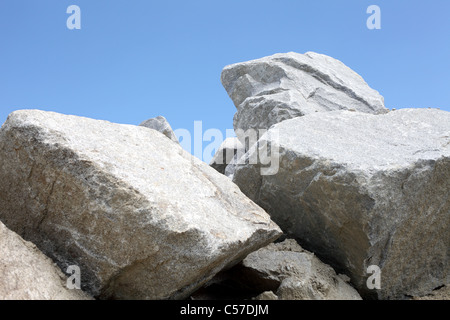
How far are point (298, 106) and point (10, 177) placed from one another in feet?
11.5

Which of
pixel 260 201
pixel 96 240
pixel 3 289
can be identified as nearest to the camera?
pixel 3 289

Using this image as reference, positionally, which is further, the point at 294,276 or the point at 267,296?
the point at 294,276

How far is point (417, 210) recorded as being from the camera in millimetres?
2916

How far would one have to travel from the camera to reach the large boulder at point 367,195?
2.70 metres

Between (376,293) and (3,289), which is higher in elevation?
(3,289)

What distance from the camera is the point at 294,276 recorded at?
2.83m

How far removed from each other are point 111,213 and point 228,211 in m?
0.73

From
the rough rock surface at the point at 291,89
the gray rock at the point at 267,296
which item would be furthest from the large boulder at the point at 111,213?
the rough rock surface at the point at 291,89

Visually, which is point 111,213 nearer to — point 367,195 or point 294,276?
point 294,276

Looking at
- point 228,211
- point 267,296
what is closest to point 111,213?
point 228,211

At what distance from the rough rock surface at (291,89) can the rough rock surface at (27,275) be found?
3509 millimetres

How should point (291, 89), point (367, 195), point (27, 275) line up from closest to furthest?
point (27, 275)
point (367, 195)
point (291, 89)
